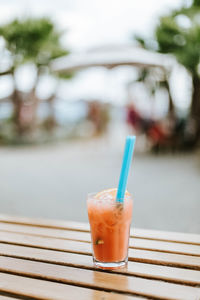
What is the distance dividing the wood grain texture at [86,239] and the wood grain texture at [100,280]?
0.22 m

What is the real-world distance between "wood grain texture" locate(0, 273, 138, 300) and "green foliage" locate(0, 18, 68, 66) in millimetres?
10069

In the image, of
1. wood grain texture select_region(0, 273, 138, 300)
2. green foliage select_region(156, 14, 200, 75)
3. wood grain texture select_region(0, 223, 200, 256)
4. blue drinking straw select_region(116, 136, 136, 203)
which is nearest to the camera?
wood grain texture select_region(0, 273, 138, 300)

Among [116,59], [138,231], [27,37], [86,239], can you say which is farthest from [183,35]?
[86,239]

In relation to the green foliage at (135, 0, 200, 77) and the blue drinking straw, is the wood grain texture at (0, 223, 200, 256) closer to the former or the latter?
the blue drinking straw

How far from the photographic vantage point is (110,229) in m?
1.00

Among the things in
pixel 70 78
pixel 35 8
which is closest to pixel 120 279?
pixel 35 8

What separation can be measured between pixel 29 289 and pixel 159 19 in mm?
9426

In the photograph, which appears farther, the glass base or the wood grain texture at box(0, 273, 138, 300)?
the glass base

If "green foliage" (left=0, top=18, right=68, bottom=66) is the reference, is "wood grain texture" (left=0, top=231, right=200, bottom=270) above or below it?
below

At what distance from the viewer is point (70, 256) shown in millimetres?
1027

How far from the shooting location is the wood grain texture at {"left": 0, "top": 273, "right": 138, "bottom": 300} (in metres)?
0.79

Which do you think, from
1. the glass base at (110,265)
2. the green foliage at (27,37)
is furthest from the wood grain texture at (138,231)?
the green foliage at (27,37)

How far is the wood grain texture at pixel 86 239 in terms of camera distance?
1081 millimetres

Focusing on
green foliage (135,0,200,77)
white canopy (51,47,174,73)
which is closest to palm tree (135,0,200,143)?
Result: green foliage (135,0,200,77)
